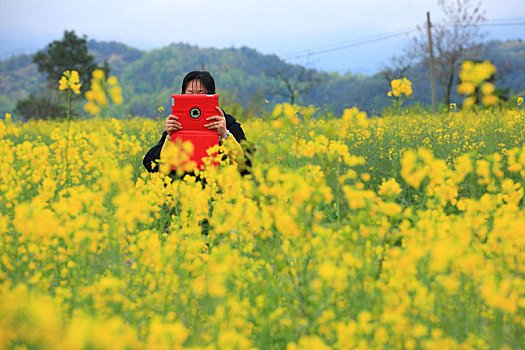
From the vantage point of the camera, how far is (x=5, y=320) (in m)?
1.41

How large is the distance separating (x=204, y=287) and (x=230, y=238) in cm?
57

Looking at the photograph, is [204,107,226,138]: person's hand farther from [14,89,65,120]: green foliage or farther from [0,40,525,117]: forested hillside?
[0,40,525,117]: forested hillside

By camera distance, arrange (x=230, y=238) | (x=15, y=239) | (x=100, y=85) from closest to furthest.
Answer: (x=15, y=239)
(x=230, y=238)
(x=100, y=85)

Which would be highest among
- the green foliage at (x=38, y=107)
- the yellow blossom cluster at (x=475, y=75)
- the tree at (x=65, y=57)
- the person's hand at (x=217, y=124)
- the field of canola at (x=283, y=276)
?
the tree at (x=65, y=57)

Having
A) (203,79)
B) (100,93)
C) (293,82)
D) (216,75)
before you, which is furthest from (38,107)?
(216,75)

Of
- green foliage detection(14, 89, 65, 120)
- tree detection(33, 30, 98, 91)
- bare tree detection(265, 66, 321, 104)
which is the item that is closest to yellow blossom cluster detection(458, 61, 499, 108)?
green foliage detection(14, 89, 65, 120)

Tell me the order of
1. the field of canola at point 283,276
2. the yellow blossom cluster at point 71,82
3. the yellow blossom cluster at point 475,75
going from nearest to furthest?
the field of canola at point 283,276 → the yellow blossom cluster at point 475,75 → the yellow blossom cluster at point 71,82

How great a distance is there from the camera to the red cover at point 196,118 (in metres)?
3.24

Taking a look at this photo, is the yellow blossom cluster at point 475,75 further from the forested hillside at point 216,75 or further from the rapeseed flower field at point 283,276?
the forested hillside at point 216,75

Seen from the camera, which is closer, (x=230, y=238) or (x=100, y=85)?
(x=230, y=238)

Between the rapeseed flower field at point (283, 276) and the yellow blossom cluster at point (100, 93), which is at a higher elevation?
the yellow blossom cluster at point (100, 93)

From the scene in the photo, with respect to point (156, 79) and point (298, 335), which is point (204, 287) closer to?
point (298, 335)

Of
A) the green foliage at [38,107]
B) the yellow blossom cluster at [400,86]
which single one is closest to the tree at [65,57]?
the green foliage at [38,107]

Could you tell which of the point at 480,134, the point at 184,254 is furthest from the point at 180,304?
the point at 480,134
